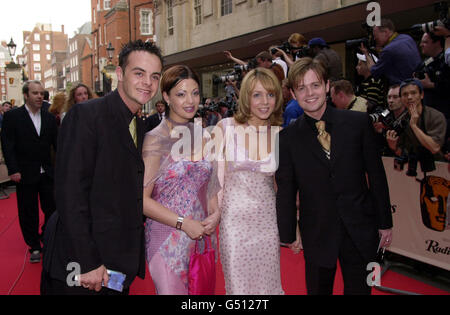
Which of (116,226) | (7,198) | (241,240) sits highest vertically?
(116,226)

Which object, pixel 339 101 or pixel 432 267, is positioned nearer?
pixel 432 267

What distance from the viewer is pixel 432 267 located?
4.37m

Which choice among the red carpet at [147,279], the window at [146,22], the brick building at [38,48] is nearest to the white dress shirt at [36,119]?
the red carpet at [147,279]

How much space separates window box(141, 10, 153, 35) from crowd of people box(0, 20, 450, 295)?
3709 centimetres

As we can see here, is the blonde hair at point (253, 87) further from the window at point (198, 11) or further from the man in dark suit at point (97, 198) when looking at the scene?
the window at point (198, 11)

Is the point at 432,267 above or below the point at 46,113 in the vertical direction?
below

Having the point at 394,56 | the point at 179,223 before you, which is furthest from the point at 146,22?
the point at 179,223

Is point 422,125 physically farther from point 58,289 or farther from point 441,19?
point 58,289

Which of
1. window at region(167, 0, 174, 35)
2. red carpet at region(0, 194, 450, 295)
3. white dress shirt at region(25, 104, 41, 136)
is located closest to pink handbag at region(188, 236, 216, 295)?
red carpet at region(0, 194, 450, 295)

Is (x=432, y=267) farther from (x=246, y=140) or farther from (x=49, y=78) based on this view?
(x=49, y=78)

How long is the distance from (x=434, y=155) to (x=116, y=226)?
11.4 feet

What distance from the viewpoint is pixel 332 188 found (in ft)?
8.20
